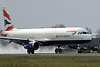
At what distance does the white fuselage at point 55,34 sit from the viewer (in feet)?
198

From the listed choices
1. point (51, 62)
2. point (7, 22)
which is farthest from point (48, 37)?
point (51, 62)

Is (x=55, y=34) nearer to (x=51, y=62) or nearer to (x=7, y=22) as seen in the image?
(x=7, y=22)

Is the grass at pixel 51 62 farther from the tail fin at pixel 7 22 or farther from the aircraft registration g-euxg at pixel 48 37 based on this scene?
the tail fin at pixel 7 22

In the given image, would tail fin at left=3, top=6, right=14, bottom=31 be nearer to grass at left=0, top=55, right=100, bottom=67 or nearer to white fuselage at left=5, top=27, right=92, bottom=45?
white fuselage at left=5, top=27, right=92, bottom=45

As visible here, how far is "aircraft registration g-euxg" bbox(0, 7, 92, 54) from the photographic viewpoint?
2373 inches

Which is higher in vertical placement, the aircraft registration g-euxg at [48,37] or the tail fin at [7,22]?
the tail fin at [7,22]

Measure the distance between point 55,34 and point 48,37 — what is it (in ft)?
6.30

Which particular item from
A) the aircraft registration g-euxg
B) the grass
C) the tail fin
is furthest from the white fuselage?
the grass

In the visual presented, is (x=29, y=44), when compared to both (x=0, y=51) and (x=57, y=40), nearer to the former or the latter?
(x=57, y=40)

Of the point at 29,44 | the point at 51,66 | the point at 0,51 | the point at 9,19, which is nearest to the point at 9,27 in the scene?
the point at 9,19

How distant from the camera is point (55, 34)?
62438 millimetres

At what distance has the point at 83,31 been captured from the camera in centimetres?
6094

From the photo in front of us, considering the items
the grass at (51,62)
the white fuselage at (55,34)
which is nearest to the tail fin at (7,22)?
the white fuselage at (55,34)

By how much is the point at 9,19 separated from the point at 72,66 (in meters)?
46.4
